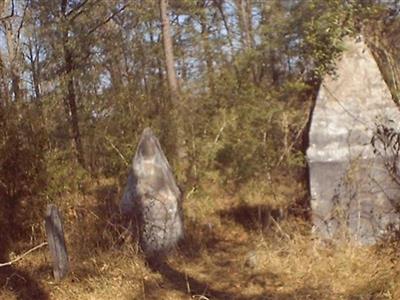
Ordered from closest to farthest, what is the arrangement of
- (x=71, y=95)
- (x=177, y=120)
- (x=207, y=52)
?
(x=177, y=120)
(x=71, y=95)
(x=207, y=52)

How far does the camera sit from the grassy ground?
5328 millimetres

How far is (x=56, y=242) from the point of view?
6.05 meters

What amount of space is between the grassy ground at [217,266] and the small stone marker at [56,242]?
0.13 metres

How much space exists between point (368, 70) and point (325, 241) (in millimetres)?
2248

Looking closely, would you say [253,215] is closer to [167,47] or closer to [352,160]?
[352,160]

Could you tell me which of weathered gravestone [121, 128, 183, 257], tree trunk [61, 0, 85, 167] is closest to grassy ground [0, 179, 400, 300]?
weathered gravestone [121, 128, 183, 257]

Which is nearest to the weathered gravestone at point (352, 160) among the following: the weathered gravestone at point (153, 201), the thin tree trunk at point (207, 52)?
the weathered gravestone at point (153, 201)

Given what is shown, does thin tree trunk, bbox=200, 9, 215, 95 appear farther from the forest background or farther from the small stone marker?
the small stone marker

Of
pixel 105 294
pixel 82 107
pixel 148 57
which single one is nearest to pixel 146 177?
pixel 105 294

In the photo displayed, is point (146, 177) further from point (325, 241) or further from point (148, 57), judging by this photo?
point (148, 57)

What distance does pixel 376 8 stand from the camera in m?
7.80

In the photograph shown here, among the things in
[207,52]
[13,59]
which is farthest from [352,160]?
[207,52]

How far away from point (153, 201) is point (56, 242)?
1.35 metres

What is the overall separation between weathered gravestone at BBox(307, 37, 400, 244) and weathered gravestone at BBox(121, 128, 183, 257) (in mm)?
1803
